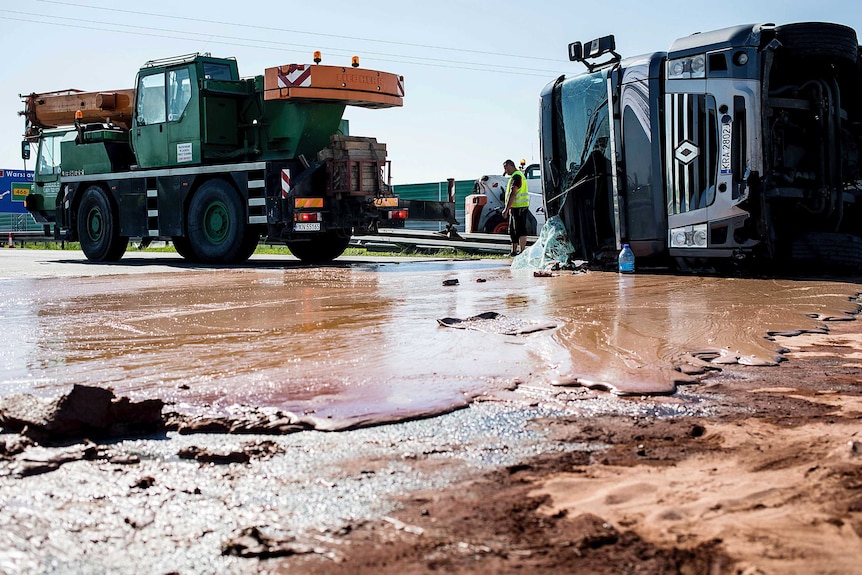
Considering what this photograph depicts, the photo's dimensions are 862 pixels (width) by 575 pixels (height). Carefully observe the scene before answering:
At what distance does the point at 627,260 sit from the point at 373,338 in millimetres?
5723

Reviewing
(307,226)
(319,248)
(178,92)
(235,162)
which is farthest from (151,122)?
(307,226)

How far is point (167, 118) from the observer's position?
15.0 metres

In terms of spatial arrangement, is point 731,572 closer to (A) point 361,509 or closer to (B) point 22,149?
(A) point 361,509

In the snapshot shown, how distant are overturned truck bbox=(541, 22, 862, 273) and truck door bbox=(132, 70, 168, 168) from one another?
7.55 metres

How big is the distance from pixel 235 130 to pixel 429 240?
18.2 ft

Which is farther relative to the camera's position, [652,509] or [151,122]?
[151,122]

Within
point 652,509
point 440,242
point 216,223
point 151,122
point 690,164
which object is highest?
point 151,122

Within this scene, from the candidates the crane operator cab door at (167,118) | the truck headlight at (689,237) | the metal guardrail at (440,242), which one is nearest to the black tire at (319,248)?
the crane operator cab door at (167,118)

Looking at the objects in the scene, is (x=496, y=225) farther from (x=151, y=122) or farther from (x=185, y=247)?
(x=151, y=122)

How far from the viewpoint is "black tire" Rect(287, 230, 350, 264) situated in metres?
15.5

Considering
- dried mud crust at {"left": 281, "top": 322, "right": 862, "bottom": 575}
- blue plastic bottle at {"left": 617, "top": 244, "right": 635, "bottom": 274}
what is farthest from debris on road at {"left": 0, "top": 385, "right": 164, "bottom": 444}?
blue plastic bottle at {"left": 617, "top": 244, "right": 635, "bottom": 274}

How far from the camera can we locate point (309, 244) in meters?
15.6

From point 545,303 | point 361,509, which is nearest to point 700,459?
point 361,509

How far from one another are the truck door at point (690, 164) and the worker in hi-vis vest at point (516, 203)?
15.8ft
